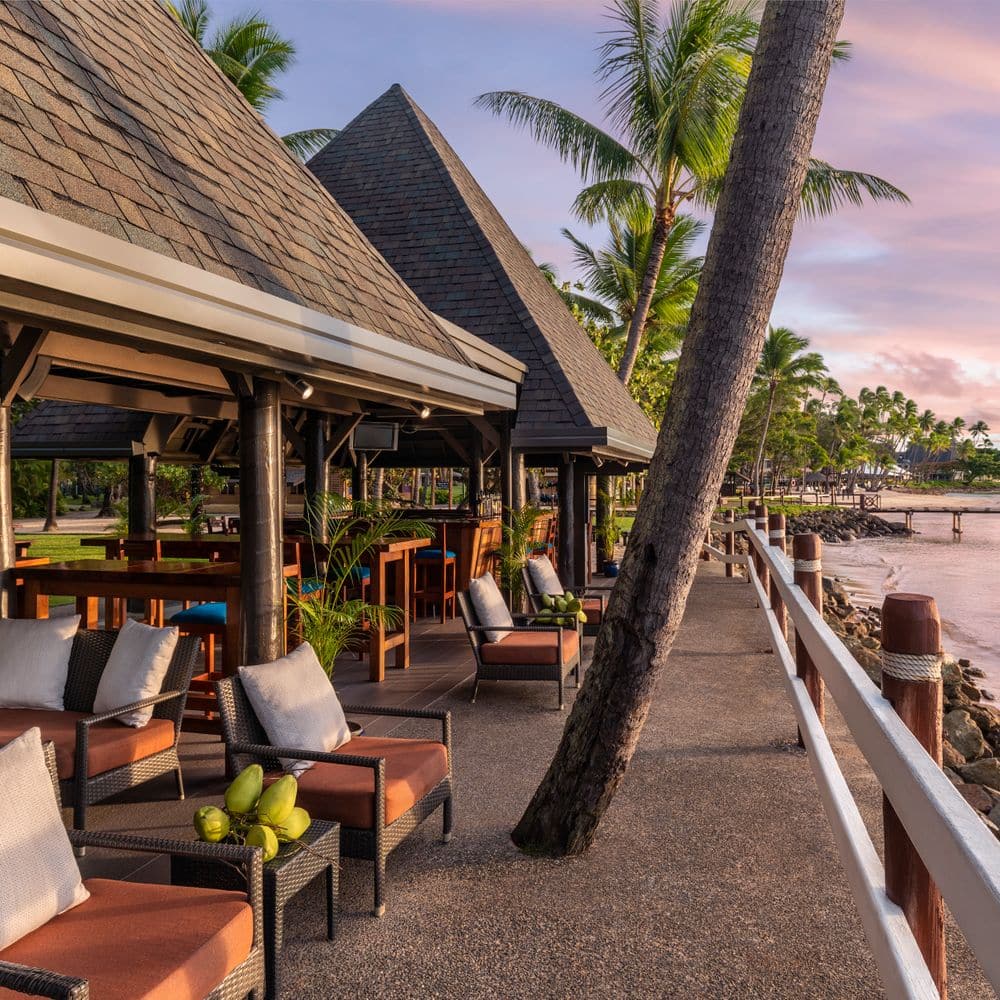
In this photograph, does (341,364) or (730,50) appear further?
(730,50)

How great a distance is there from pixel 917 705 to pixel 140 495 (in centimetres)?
1149

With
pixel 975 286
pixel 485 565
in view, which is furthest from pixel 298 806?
pixel 975 286

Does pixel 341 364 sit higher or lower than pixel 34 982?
higher

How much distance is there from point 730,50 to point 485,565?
11.4m

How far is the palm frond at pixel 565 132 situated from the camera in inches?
738

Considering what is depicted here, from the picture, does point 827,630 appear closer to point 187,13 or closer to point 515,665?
point 515,665

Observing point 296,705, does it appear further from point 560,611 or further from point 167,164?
point 560,611

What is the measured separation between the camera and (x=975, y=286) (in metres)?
70.9

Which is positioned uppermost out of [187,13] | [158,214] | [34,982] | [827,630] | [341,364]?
[187,13]

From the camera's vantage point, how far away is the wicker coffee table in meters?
2.86

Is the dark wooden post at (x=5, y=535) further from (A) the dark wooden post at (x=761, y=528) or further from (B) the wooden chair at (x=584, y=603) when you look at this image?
(A) the dark wooden post at (x=761, y=528)

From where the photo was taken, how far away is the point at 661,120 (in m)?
16.1

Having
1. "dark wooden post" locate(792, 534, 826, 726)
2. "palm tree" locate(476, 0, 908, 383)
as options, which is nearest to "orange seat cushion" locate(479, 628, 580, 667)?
"dark wooden post" locate(792, 534, 826, 726)

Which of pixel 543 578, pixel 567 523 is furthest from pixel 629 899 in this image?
pixel 567 523
